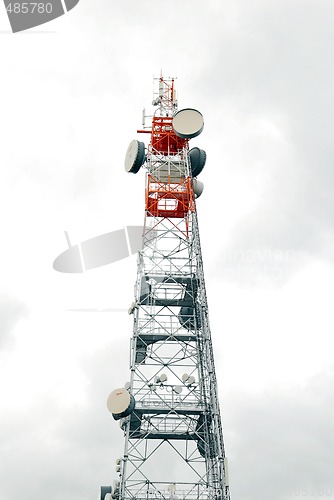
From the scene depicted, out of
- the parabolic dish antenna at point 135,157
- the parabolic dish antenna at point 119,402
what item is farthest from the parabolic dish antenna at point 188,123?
the parabolic dish antenna at point 119,402

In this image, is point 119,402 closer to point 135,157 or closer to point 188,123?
point 135,157

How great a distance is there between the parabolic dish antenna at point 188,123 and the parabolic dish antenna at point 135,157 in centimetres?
335

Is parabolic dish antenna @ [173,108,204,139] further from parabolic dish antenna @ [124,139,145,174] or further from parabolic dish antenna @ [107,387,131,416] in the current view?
parabolic dish antenna @ [107,387,131,416]

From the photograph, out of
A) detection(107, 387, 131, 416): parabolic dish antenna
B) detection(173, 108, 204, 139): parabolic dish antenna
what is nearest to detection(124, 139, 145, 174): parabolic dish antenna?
detection(173, 108, 204, 139): parabolic dish antenna

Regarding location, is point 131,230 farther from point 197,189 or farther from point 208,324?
point 208,324

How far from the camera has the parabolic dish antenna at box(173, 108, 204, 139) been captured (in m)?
51.5

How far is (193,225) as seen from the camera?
5141cm

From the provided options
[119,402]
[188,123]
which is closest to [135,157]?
[188,123]

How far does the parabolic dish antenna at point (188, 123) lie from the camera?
51469 mm

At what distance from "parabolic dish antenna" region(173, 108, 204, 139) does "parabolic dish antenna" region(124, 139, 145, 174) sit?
3.35 meters

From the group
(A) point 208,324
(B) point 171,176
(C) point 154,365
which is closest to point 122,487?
(C) point 154,365

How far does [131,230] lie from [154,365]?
40.3 ft

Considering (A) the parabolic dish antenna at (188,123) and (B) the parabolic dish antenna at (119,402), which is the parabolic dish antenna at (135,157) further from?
(B) the parabolic dish antenna at (119,402)

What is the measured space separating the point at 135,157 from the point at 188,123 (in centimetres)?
508
